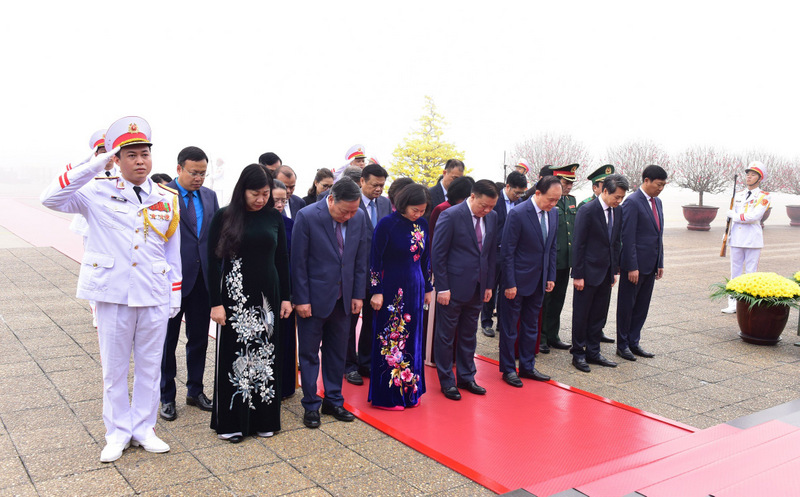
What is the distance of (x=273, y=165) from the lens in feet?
16.6

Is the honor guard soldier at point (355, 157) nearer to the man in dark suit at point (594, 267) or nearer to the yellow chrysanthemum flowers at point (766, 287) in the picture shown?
the man in dark suit at point (594, 267)

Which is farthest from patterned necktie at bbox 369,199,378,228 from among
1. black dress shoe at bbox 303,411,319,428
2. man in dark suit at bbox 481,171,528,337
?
black dress shoe at bbox 303,411,319,428

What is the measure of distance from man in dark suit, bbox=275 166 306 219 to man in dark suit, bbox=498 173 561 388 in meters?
1.74

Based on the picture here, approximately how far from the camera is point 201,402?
4012 millimetres

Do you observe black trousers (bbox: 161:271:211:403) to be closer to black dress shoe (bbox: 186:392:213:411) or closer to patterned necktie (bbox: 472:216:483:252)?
black dress shoe (bbox: 186:392:213:411)

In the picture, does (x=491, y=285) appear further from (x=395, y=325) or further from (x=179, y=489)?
(x=179, y=489)

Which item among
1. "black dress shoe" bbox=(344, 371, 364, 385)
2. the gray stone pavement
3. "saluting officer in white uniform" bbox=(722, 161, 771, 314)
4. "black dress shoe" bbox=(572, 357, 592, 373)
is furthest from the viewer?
"saluting officer in white uniform" bbox=(722, 161, 771, 314)

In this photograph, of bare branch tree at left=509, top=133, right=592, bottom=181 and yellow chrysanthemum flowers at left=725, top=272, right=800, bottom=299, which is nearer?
yellow chrysanthemum flowers at left=725, top=272, right=800, bottom=299

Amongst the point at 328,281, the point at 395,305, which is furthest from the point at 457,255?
the point at 328,281

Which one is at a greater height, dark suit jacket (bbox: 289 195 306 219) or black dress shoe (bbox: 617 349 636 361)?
dark suit jacket (bbox: 289 195 306 219)

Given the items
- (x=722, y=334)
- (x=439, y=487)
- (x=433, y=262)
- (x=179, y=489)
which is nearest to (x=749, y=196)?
(x=722, y=334)

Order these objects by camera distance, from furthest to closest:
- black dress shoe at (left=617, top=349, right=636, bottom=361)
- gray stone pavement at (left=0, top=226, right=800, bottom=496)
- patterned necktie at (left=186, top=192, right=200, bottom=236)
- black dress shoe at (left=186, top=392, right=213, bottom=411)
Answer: black dress shoe at (left=617, top=349, right=636, bottom=361) → black dress shoe at (left=186, top=392, right=213, bottom=411) → patterned necktie at (left=186, top=192, right=200, bottom=236) → gray stone pavement at (left=0, top=226, right=800, bottom=496)

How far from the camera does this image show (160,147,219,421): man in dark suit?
12.5ft

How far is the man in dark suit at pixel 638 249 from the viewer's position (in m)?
5.62
